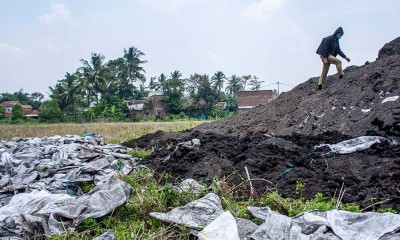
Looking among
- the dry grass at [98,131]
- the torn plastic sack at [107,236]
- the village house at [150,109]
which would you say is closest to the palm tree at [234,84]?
the village house at [150,109]

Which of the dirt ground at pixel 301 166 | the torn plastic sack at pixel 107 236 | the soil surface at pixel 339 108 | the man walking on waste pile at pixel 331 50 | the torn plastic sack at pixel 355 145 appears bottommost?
the torn plastic sack at pixel 107 236

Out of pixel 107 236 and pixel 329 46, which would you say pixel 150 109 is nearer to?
pixel 329 46

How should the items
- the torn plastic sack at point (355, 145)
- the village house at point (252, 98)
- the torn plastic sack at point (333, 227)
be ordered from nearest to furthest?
the torn plastic sack at point (333, 227) → the torn plastic sack at point (355, 145) → the village house at point (252, 98)

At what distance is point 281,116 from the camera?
33.5 feet

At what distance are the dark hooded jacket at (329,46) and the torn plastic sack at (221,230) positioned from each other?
25.2ft

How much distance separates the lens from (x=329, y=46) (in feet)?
30.3

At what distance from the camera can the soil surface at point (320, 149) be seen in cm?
374

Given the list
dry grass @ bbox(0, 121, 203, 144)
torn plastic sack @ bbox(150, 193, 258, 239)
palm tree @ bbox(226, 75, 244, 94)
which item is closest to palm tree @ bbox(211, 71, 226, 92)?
palm tree @ bbox(226, 75, 244, 94)

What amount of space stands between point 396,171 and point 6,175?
504 cm

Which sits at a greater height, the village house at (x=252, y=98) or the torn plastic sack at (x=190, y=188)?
the village house at (x=252, y=98)

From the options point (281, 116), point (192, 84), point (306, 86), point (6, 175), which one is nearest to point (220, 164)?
point (6, 175)

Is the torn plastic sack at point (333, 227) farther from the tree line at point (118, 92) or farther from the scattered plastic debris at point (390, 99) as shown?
the tree line at point (118, 92)

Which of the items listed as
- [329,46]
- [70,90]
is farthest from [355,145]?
[70,90]

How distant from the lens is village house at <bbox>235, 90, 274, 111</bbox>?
→ 34.2 metres
